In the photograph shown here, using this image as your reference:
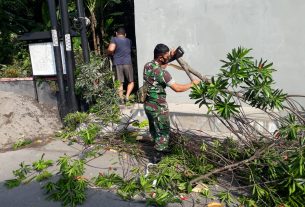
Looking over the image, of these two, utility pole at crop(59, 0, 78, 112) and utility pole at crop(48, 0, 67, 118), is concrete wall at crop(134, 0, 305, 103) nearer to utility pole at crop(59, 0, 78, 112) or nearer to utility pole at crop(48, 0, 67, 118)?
utility pole at crop(59, 0, 78, 112)

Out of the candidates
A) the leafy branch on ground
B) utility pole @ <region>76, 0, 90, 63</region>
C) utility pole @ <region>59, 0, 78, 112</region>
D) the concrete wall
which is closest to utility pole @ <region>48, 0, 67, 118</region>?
utility pole @ <region>59, 0, 78, 112</region>

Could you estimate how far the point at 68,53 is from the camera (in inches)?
253

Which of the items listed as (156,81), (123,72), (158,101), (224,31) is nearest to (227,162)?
(158,101)

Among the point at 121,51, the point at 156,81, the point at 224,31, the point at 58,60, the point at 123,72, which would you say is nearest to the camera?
the point at 156,81

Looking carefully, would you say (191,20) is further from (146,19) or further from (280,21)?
(280,21)

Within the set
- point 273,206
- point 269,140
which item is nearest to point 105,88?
point 269,140

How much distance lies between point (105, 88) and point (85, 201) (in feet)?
10.1

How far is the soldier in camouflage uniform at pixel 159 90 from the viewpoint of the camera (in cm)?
436

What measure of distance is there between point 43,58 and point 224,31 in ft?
12.1

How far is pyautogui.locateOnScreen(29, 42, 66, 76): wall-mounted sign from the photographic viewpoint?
6.73 metres

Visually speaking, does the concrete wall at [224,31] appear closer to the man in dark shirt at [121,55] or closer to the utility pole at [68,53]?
the man in dark shirt at [121,55]

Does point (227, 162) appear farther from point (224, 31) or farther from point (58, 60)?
point (58, 60)

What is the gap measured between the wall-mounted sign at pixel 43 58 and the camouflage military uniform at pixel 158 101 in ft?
9.33

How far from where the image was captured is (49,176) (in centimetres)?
470
